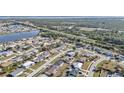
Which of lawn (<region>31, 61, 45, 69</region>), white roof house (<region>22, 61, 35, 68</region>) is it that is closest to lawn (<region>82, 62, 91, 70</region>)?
lawn (<region>31, 61, 45, 69</region>)

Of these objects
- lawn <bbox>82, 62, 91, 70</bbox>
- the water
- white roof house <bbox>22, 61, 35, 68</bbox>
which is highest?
the water

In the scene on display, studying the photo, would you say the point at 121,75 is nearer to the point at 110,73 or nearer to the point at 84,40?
the point at 110,73

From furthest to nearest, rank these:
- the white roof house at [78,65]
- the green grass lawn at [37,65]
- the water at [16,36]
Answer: the water at [16,36], the white roof house at [78,65], the green grass lawn at [37,65]

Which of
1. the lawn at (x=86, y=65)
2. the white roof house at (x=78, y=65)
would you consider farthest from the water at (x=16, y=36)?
the lawn at (x=86, y=65)

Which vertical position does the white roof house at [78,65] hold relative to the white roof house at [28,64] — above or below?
below

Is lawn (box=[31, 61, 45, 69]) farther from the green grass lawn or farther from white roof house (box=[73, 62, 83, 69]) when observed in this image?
white roof house (box=[73, 62, 83, 69])

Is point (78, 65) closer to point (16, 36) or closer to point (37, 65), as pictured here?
point (37, 65)

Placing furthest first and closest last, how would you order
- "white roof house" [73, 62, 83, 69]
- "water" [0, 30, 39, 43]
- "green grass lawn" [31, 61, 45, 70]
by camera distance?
"water" [0, 30, 39, 43], "white roof house" [73, 62, 83, 69], "green grass lawn" [31, 61, 45, 70]

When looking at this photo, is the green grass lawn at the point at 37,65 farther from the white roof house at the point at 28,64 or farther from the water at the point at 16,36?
the water at the point at 16,36

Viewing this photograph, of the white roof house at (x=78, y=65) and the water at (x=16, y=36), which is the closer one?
the white roof house at (x=78, y=65)

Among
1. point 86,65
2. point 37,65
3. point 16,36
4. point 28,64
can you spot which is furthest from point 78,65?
point 16,36

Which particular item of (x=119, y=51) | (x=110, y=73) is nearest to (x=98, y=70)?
(x=110, y=73)
